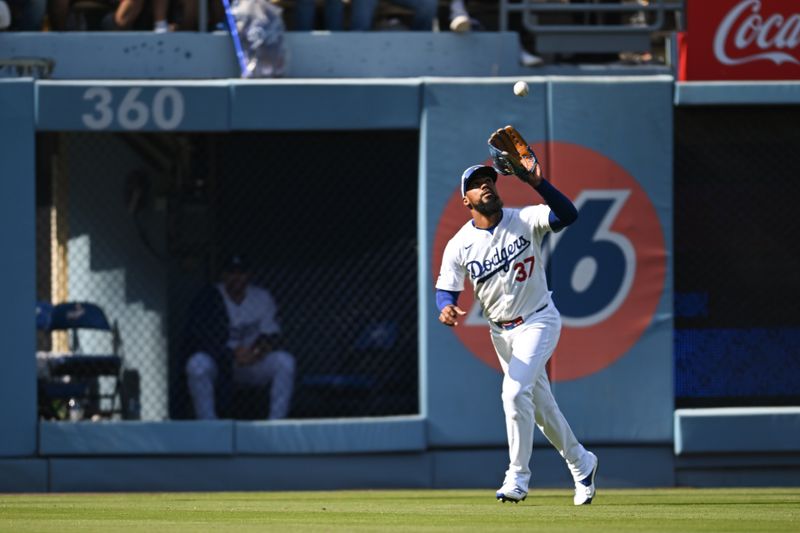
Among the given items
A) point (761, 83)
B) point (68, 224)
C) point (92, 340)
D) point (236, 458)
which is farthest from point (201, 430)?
point (761, 83)

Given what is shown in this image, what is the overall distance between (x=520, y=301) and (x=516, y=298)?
30 mm

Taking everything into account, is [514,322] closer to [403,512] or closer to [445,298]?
[445,298]

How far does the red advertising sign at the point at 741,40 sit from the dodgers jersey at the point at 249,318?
3.71 m

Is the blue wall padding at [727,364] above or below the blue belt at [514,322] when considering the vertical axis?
below

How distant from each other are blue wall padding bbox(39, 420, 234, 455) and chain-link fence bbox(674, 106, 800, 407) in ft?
11.8

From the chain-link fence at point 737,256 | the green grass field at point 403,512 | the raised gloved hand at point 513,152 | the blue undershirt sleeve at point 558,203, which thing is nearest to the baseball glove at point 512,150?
the raised gloved hand at point 513,152

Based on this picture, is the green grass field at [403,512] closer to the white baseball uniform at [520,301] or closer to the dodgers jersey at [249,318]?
the white baseball uniform at [520,301]

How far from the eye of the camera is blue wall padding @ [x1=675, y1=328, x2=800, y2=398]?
11.7 m

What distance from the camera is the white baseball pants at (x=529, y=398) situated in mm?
8203

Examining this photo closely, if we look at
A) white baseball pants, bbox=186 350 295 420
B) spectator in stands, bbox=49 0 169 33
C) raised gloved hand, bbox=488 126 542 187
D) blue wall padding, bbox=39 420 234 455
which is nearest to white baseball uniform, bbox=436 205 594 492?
raised gloved hand, bbox=488 126 542 187

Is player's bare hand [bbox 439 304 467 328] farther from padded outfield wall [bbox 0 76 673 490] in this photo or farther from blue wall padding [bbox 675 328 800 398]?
blue wall padding [bbox 675 328 800 398]

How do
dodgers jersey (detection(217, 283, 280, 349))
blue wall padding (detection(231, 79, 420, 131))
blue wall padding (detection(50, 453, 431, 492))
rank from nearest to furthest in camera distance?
1. blue wall padding (detection(50, 453, 431, 492))
2. blue wall padding (detection(231, 79, 420, 131))
3. dodgers jersey (detection(217, 283, 280, 349))

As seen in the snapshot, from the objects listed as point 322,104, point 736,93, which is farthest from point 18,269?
point 736,93

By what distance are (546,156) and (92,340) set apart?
3.97 metres
